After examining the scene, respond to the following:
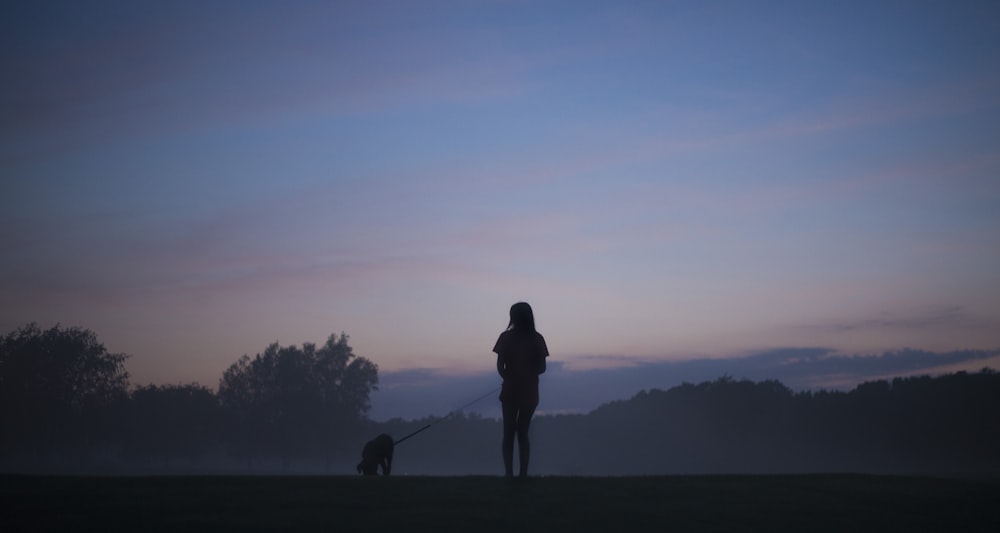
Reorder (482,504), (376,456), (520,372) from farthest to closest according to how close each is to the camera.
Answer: (376,456), (520,372), (482,504)

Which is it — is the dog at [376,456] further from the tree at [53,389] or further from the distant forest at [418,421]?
the tree at [53,389]

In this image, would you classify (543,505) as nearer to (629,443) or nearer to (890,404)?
(890,404)

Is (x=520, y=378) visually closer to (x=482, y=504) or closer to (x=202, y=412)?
(x=482, y=504)

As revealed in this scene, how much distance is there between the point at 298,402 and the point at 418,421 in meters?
46.6

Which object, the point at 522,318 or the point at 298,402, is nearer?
the point at 522,318

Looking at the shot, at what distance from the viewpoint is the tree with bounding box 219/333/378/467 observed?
112 m

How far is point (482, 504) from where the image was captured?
11773 mm

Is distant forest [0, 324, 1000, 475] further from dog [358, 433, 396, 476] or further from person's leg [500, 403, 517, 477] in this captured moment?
person's leg [500, 403, 517, 477]

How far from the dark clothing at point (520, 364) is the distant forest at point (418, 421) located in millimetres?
64251

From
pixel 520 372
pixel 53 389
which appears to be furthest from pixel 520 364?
pixel 53 389

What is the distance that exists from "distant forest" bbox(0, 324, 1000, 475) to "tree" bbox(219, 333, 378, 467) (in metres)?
0.19

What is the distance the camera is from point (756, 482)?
1503cm

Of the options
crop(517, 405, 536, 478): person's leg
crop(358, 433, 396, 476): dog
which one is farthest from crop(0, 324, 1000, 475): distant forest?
crop(517, 405, 536, 478): person's leg

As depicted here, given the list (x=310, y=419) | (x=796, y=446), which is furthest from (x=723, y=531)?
(x=310, y=419)
